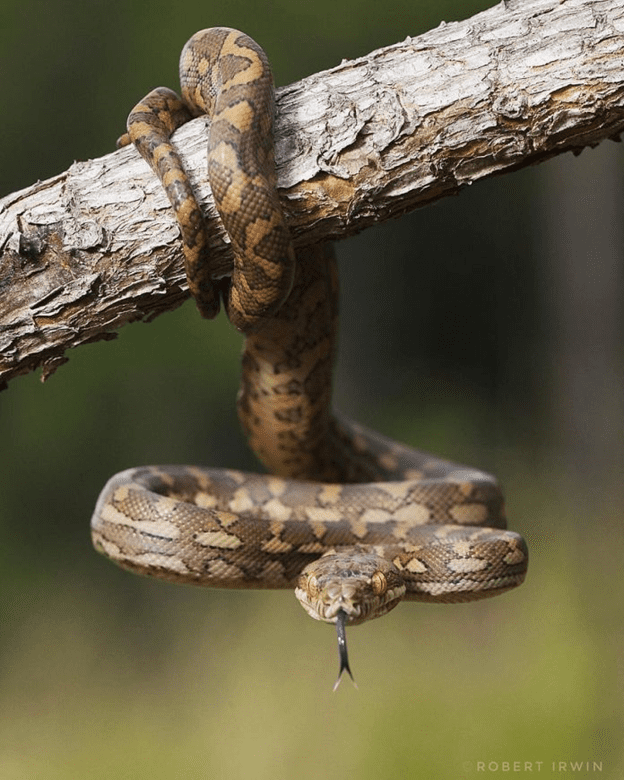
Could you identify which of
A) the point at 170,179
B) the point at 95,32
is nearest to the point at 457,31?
the point at 170,179

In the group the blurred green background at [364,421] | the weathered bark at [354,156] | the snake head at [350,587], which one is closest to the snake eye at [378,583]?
the snake head at [350,587]

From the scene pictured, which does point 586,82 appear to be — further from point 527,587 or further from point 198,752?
point 198,752

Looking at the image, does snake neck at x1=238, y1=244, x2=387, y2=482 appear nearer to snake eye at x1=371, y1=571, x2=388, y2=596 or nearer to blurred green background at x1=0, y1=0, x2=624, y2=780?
snake eye at x1=371, y1=571, x2=388, y2=596

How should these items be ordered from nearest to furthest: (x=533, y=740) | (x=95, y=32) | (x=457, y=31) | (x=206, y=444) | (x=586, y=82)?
Result: (x=586, y=82) < (x=457, y=31) < (x=533, y=740) < (x=95, y=32) < (x=206, y=444)

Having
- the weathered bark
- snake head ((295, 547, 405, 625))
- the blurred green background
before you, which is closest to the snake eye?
snake head ((295, 547, 405, 625))

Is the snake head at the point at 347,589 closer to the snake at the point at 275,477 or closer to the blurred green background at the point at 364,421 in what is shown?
the snake at the point at 275,477

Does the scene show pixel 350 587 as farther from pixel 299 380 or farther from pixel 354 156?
pixel 354 156
